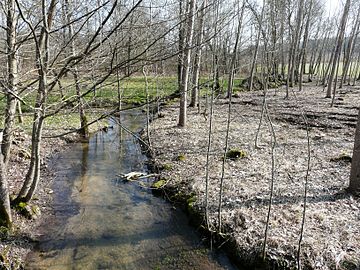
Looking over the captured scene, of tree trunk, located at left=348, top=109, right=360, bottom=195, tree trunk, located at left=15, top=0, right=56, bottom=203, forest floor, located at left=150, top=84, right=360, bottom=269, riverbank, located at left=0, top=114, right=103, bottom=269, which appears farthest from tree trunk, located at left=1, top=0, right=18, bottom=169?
tree trunk, located at left=348, top=109, right=360, bottom=195

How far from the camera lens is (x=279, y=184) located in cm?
682

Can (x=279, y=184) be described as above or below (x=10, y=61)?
below

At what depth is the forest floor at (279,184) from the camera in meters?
4.75

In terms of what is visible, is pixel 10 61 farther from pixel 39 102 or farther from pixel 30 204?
pixel 30 204

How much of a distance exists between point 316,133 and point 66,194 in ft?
30.8

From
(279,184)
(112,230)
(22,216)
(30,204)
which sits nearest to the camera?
(22,216)

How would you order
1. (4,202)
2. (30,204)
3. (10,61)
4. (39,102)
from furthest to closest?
(30,204)
(4,202)
(10,61)
(39,102)

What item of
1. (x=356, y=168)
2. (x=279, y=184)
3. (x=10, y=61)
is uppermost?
(x=10, y=61)

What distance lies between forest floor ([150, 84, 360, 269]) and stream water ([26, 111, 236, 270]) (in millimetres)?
682

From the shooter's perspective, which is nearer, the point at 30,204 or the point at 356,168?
the point at 356,168

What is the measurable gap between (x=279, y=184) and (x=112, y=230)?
3893 millimetres

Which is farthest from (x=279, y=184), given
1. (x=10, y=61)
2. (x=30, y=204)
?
(x=10, y=61)

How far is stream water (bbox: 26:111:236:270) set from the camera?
5.02 m

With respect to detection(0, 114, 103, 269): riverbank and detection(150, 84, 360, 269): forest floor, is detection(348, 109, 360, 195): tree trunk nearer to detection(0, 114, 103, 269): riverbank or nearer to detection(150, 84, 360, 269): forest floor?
detection(150, 84, 360, 269): forest floor
